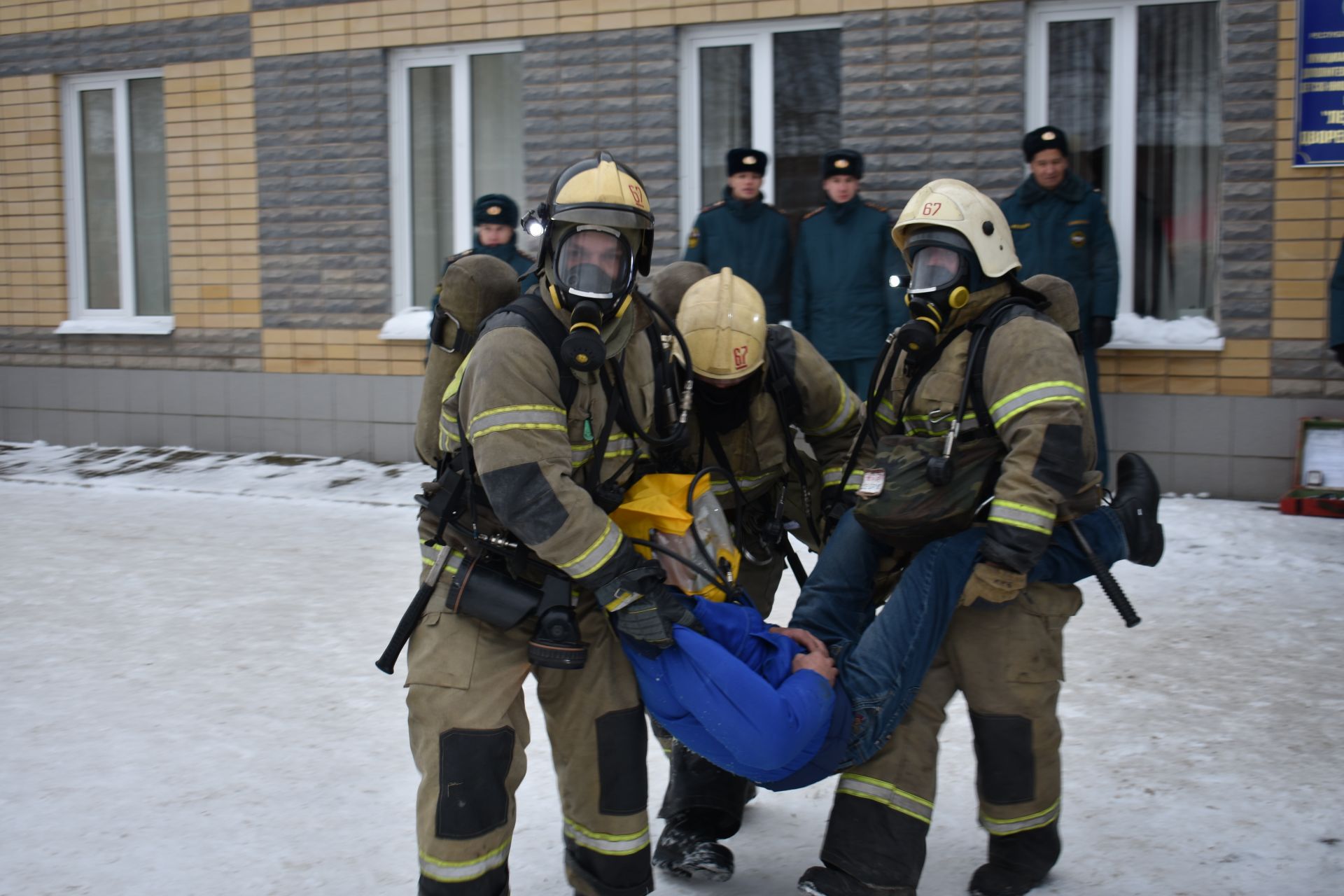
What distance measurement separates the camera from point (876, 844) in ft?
10.2

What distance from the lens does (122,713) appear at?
470 centimetres

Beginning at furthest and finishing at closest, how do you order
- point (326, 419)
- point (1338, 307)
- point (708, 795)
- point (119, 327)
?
point (119, 327) < point (326, 419) < point (1338, 307) < point (708, 795)

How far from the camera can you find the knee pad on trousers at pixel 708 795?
3.63 metres

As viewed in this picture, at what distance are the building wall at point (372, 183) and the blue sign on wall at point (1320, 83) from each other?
0.26ft

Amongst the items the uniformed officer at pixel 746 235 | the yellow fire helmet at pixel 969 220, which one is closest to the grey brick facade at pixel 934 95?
the uniformed officer at pixel 746 235

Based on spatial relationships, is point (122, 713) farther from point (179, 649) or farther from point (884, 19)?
point (884, 19)

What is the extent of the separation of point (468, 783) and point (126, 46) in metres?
9.16

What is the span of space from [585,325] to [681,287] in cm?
116

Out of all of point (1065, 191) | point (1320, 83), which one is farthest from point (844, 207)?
point (1320, 83)

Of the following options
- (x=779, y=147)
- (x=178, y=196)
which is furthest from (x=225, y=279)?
(x=779, y=147)

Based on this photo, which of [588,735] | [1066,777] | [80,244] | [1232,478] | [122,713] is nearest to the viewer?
[588,735]

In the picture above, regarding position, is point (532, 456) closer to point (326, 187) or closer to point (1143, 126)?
point (1143, 126)

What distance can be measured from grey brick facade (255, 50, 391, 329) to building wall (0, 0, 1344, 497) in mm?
17

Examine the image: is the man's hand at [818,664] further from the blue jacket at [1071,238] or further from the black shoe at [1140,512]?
the blue jacket at [1071,238]
